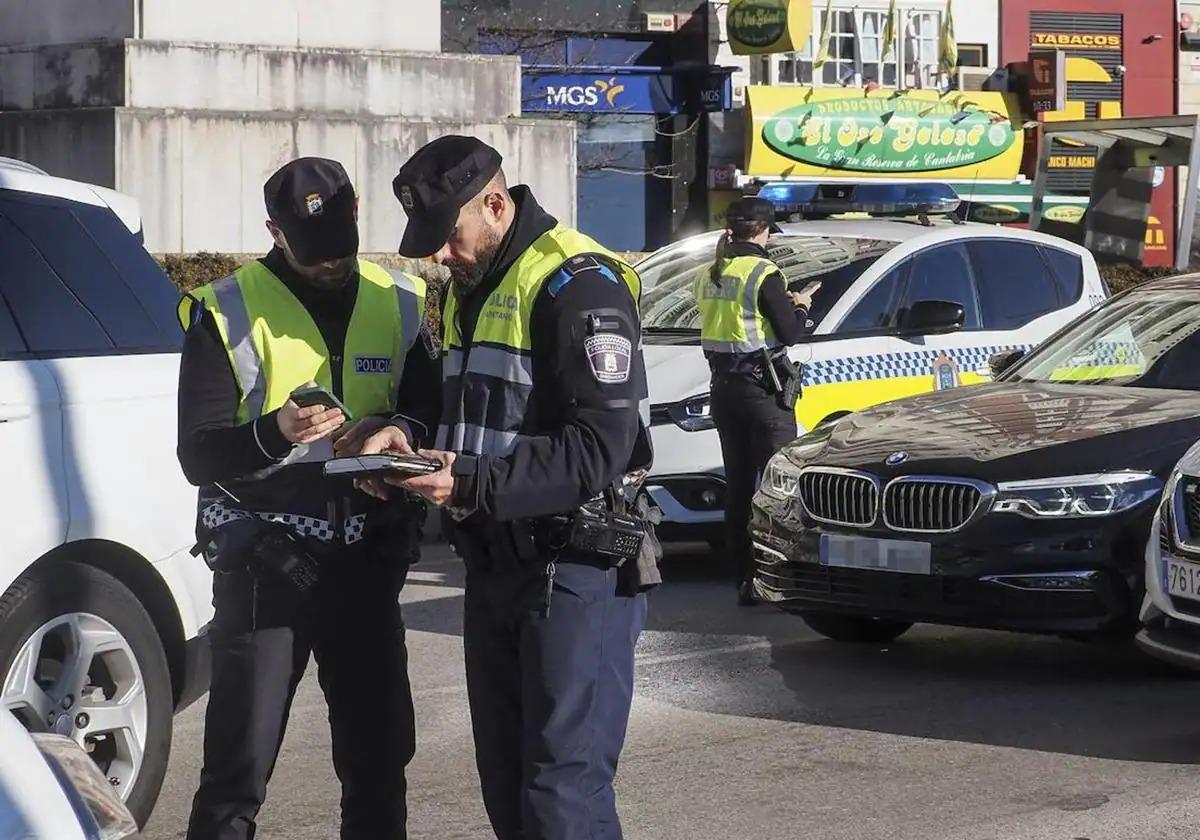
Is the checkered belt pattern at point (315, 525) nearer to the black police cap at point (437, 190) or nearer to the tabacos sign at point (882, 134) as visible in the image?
the black police cap at point (437, 190)

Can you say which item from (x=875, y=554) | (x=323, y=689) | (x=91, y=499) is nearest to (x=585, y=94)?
(x=875, y=554)

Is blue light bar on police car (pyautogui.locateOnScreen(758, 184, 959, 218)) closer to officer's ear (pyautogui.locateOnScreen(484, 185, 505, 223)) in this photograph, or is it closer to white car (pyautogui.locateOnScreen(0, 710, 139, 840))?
officer's ear (pyautogui.locateOnScreen(484, 185, 505, 223))

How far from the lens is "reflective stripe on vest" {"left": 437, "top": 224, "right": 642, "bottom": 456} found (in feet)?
12.9

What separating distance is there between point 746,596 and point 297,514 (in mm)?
5126

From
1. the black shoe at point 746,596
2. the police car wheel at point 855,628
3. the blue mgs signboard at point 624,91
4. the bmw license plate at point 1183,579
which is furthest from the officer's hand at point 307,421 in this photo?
the blue mgs signboard at point 624,91

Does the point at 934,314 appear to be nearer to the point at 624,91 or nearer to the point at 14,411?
the point at 14,411

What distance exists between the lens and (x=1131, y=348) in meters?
8.40

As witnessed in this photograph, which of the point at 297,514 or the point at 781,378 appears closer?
the point at 297,514

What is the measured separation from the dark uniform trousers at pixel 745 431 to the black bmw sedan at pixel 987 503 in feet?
1.72

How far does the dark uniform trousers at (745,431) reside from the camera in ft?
29.1

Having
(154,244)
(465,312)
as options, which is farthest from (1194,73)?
(465,312)

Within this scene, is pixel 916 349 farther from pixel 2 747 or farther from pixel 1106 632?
pixel 2 747

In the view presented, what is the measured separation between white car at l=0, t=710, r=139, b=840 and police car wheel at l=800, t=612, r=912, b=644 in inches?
215

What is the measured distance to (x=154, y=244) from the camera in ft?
51.5
